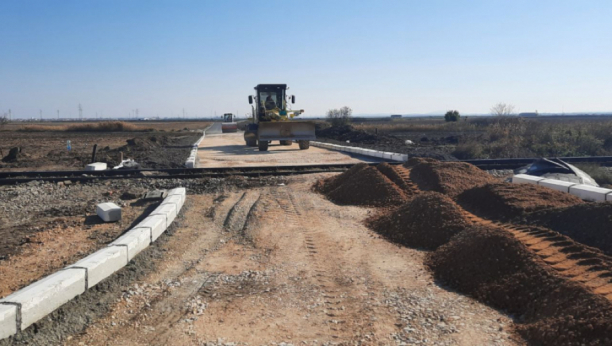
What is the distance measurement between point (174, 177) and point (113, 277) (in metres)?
9.46

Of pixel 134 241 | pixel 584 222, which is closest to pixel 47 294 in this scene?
pixel 134 241

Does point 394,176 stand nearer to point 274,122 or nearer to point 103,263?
point 103,263

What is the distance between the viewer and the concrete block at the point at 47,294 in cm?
418

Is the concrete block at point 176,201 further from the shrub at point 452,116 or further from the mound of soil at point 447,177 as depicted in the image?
the shrub at point 452,116

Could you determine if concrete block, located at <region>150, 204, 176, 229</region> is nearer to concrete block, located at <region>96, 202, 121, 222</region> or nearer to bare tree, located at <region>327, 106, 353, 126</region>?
concrete block, located at <region>96, 202, 121, 222</region>

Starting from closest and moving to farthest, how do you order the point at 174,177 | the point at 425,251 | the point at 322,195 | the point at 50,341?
the point at 50,341 < the point at 425,251 < the point at 322,195 < the point at 174,177

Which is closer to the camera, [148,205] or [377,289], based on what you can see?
[377,289]

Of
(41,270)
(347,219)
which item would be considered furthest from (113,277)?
(347,219)

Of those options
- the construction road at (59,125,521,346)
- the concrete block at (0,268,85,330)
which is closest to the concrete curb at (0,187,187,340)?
the concrete block at (0,268,85,330)

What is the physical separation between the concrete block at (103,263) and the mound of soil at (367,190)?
5942mm

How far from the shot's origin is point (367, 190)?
11.2 metres

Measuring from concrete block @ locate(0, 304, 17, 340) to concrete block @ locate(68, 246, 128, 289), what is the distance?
108 centimetres

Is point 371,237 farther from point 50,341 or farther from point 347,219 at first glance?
point 50,341

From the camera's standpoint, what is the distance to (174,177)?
14.9 m
